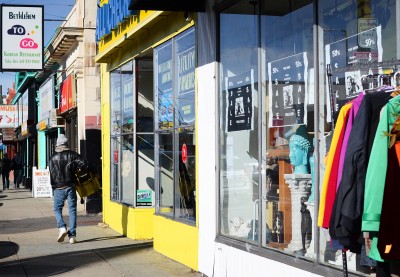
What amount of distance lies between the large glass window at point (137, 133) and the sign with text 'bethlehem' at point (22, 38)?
7.64 meters

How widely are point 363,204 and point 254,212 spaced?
11.5 ft

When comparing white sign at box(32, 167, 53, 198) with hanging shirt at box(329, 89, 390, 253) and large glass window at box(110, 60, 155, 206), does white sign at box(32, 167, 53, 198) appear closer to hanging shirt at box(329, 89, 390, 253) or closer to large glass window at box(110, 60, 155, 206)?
large glass window at box(110, 60, 155, 206)

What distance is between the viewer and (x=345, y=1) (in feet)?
20.9

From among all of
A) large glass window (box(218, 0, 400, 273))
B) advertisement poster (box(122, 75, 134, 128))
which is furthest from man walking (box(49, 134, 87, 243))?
large glass window (box(218, 0, 400, 273))

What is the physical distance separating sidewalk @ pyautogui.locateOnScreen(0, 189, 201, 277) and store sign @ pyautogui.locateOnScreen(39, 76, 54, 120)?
33.6 feet

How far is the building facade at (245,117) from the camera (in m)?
6.30

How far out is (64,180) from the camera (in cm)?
1235

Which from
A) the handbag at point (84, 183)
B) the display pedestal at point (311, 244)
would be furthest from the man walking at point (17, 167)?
the display pedestal at point (311, 244)

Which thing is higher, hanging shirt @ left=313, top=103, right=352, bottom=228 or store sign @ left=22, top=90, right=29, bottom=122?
store sign @ left=22, top=90, right=29, bottom=122

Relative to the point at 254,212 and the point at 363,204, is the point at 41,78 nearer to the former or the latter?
the point at 254,212

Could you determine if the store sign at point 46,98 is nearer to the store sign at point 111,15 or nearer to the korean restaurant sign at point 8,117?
the store sign at point 111,15

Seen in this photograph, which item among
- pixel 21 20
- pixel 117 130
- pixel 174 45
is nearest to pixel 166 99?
pixel 174 45

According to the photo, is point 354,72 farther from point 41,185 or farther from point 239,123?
point 41,185

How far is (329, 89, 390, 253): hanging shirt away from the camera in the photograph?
459 cm
